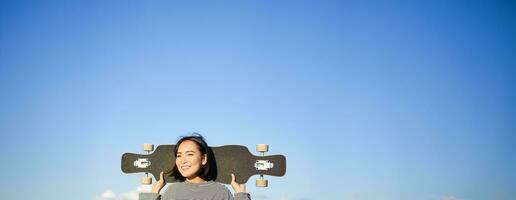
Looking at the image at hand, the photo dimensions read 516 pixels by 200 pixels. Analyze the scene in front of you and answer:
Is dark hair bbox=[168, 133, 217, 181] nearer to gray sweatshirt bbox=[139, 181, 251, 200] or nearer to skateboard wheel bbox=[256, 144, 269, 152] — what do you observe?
gray sweatshirt bbox=[139, 181, 251, 200]

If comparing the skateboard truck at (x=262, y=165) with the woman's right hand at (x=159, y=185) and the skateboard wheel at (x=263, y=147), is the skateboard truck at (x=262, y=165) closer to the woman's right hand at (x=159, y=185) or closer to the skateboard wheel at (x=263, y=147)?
the skateboard wheel at (x=263, y=147)

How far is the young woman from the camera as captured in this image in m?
3.67

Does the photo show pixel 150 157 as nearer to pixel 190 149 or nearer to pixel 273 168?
pixel 190 149

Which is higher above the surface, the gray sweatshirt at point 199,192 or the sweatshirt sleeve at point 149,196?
the gray sweatshirt at point 199,192

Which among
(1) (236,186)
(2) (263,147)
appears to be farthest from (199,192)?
(2) (263,147)

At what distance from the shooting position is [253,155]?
4.05 meters

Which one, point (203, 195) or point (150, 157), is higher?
point (150, 157)

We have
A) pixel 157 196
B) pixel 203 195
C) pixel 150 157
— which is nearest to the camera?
pixel 203 195

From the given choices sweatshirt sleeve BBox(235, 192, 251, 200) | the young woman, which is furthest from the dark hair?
sweatshirt sleeve BBox(235, 192, 251, 200)

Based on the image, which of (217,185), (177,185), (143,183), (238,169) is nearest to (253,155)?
(238,169)

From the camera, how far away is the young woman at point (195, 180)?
3.67 meters

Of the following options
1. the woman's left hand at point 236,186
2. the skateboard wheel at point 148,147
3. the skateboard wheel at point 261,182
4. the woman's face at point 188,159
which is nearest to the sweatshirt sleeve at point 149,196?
the woman's face at point 188,159

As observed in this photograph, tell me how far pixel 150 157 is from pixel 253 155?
3.09 ft

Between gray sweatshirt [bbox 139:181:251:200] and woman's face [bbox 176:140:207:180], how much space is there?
0.10 metres
